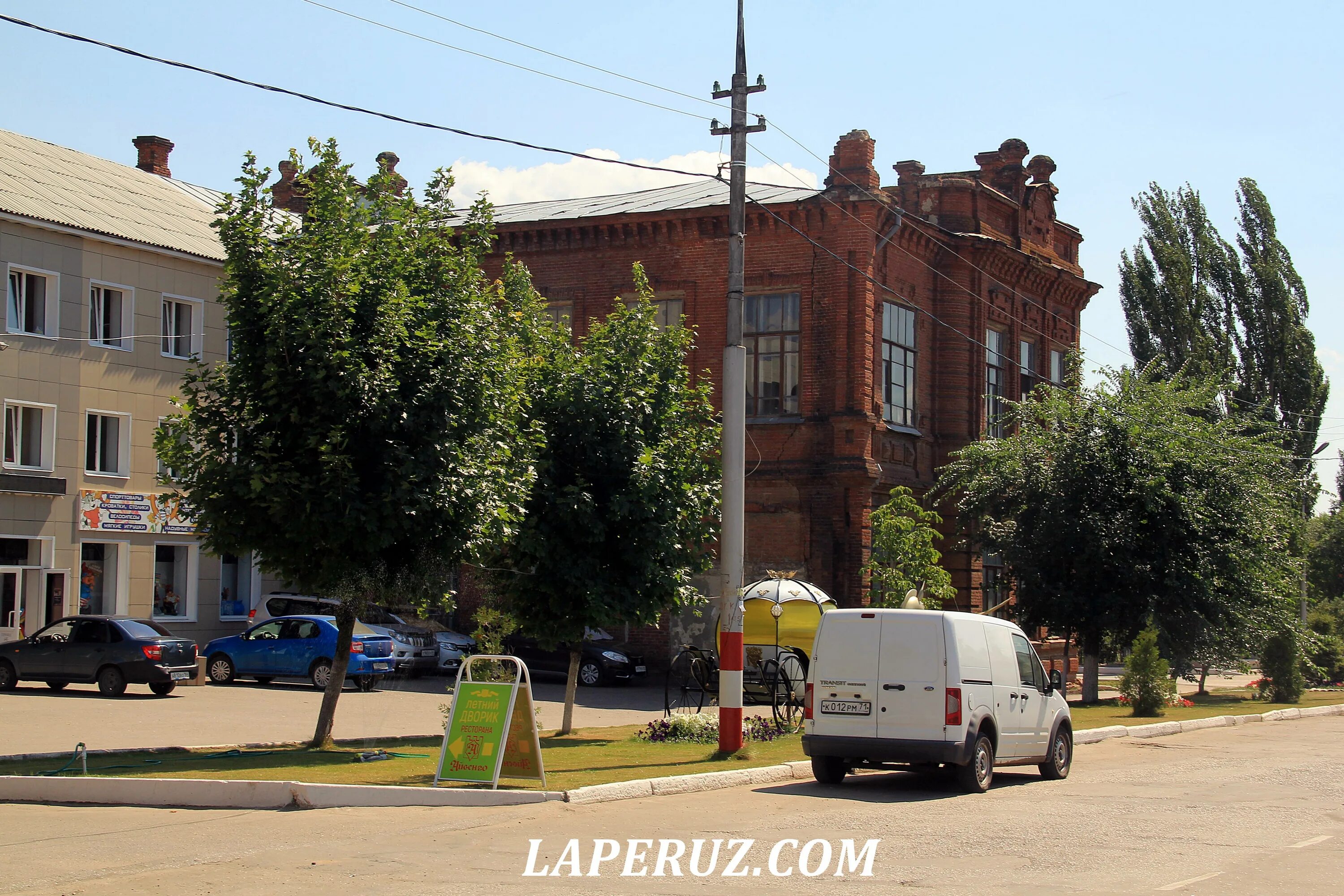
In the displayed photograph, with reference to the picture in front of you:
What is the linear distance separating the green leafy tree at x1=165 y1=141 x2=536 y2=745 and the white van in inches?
189

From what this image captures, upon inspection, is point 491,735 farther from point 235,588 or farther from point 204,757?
point 235,588

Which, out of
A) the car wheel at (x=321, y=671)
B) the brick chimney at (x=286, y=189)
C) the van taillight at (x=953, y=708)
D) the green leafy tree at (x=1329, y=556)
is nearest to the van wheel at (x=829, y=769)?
the van taillight at (x=953, y=708)

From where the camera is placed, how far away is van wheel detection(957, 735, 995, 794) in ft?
45.1

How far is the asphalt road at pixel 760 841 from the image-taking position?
28.1ft

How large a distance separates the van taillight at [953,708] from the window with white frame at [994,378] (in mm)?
23263

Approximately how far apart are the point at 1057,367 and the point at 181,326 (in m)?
25.9

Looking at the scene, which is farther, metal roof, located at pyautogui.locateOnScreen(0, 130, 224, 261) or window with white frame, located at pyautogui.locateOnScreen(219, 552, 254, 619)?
window with white frame, located at pyautogui.locateOnScreen(219, 552, 254, 619)

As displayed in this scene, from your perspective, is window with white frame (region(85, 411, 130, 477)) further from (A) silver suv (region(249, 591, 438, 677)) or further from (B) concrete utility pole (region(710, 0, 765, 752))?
(B) concrete utility pole (region(710, 0, 765, 752))

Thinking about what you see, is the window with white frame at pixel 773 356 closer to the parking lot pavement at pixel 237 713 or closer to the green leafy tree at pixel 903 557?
the green leafy tree at pixel 903 557

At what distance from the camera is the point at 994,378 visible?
123ft

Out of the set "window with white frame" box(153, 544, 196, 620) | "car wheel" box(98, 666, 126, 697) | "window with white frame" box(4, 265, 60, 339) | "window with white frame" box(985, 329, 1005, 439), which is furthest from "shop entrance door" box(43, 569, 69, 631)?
"window with white frame" box(985, 329, 1005, 439)

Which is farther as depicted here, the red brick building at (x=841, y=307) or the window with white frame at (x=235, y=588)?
the window with white frame at (x=235, y=588)

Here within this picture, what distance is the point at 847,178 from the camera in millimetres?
31844

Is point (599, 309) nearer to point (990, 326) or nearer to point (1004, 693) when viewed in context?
point (990, 326)
